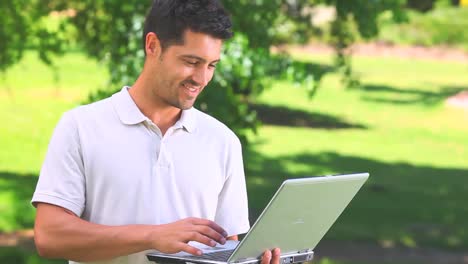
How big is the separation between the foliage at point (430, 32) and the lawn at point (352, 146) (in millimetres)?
10968

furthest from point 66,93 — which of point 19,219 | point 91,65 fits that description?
point 19,219

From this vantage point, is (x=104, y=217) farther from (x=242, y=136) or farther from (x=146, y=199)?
(x=242, y=136)

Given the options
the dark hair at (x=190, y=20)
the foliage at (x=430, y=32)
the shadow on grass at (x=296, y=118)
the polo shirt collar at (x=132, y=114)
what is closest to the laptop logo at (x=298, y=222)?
the polo shirt collar at (x=132, y=114)

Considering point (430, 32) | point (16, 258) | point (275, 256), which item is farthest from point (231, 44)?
point (430, 32)

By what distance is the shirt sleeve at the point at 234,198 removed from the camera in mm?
3109

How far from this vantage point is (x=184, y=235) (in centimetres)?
275

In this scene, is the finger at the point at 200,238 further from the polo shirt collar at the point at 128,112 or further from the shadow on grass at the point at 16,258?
the shadow on grass at the point at 16,258

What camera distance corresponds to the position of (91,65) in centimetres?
3338

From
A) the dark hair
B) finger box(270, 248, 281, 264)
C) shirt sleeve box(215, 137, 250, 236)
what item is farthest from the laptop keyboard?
the dark hair

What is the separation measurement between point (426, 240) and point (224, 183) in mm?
8965

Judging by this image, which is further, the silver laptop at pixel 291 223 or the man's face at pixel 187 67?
the man's face at pixel 187 67

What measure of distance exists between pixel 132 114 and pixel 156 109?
0.27 ft

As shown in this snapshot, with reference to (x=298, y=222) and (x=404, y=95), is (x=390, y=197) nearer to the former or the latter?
(x=298, y=222)

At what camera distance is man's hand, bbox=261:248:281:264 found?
2.85 metres
